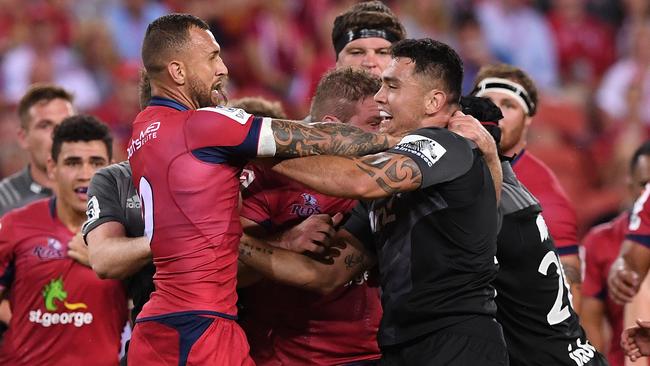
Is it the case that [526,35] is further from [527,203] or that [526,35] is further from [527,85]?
[527,203]

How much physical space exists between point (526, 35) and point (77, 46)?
5.27m

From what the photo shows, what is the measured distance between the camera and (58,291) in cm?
620

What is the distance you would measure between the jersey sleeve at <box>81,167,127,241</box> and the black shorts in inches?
65.1

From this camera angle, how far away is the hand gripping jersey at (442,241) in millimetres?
4641

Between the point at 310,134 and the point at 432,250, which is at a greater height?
the point at 310,134

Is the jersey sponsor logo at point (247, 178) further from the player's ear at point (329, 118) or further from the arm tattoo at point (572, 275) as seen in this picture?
the arm tattoo at point (572, 275)

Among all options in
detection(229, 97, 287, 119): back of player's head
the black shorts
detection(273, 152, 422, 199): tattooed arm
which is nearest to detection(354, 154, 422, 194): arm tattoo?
detection(273, 152, 422, 199): tattooed arm

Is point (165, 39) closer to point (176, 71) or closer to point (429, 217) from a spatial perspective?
point (176, 71)

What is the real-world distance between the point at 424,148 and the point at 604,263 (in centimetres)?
349

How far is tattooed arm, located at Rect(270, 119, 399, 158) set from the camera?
4555 millimetres

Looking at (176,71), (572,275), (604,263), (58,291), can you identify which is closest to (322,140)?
(176,71)

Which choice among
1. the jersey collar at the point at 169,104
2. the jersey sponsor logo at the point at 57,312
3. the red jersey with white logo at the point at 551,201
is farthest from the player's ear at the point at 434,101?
the jersey sponsor logo at the point at 57,312

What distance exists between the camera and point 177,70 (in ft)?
15.7

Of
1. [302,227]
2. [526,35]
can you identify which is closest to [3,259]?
[302,227]
